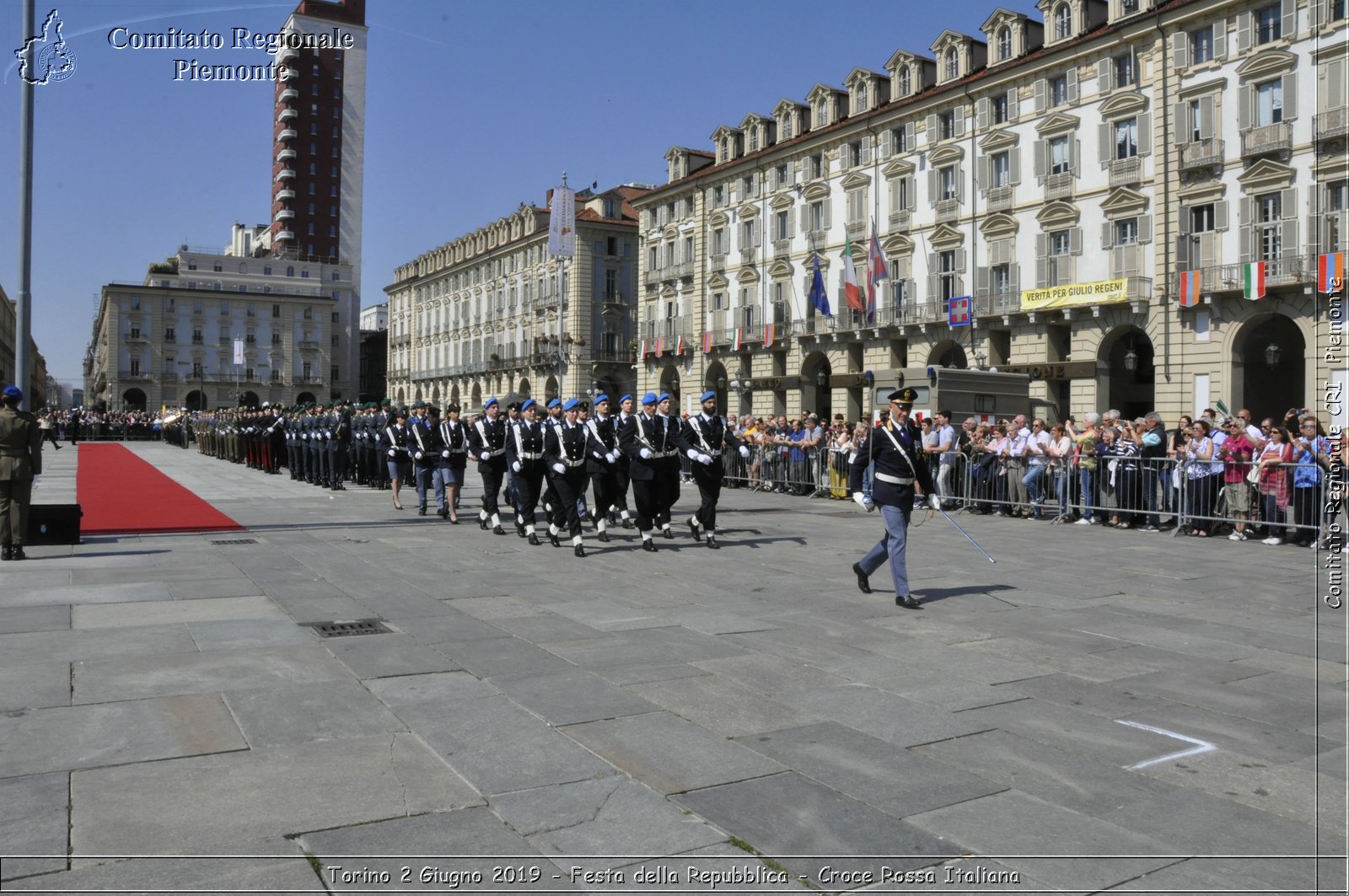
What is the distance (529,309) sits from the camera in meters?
78.1

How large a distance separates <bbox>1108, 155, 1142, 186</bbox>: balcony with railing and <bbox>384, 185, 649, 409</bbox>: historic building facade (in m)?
31.6

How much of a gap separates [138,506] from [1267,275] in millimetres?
31076

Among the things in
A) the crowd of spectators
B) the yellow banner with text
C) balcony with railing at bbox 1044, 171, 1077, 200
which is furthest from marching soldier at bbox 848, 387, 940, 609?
balcony with railing at bbox 1044, 171, 1077, 200

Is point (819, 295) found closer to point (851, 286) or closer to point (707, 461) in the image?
point (851, 286)

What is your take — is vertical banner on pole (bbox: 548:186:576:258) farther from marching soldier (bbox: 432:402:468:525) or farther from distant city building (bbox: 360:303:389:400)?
distant city building (bbox: 360:303:389:400)

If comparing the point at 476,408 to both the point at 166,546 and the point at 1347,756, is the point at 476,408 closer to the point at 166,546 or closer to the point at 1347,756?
the point at 166,546

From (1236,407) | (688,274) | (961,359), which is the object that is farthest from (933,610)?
(688,274)

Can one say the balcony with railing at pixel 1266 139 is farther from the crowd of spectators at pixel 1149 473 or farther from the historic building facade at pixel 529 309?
the historic building facade at pixel 529 309

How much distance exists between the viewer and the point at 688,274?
198 feet

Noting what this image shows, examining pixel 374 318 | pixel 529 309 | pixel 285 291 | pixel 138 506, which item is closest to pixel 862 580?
pixel 138 506

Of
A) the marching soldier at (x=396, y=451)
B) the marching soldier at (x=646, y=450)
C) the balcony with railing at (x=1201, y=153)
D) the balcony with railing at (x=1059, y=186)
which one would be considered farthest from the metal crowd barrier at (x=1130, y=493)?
the balcony with railing at (x=1059, y=186)

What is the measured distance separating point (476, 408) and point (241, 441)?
49.8m

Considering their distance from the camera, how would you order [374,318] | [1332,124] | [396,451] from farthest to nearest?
[374,318], [1332,124], [396,451]

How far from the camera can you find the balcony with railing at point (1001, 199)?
136 ft
